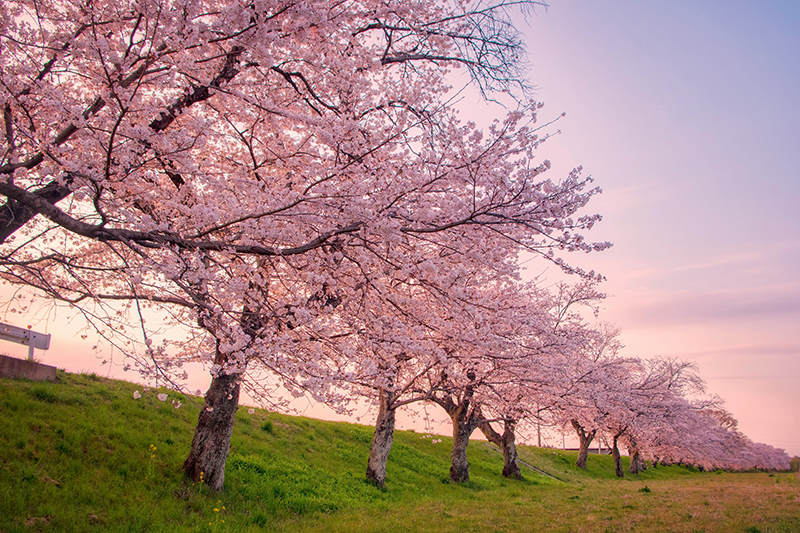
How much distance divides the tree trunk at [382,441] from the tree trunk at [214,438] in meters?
5.74

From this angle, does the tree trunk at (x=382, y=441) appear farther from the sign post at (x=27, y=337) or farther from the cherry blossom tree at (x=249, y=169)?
the sign post at (x=27, y=337)

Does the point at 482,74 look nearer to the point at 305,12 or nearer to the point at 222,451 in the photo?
the point at 305,12

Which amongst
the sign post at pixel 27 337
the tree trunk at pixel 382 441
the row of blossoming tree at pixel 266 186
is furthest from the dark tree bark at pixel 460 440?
the sign post at pixel 27 337

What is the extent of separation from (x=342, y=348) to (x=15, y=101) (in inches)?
216

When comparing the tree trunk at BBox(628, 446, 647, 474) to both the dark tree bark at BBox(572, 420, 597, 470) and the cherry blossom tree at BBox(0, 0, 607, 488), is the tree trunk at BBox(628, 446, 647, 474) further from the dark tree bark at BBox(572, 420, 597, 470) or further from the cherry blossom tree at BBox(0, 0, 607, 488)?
the cherry blossom tree at BBox(0, 0, 607, 488)

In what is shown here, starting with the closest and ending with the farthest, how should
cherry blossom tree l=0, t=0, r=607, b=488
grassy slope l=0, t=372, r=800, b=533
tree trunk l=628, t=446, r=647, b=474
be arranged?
cherry blossom tree l=0, t=0, r=607, b=488 < grassy slope l=0, t=372, r=800, b=533 < tree trunk l=628, t=446, r=647, b=474

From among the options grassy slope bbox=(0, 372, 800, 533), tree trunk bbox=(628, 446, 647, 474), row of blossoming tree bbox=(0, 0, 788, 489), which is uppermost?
row of blossoming tree bbox=(0, 0, 788, 489)

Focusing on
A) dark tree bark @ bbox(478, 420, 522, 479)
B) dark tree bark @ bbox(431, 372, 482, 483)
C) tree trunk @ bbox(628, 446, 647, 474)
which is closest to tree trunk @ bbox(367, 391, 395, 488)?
dark tree bark @ bbox(431, 372, 482, 483)

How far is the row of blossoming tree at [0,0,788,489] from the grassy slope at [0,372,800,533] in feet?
4.02

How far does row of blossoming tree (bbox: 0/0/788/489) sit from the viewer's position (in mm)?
5840

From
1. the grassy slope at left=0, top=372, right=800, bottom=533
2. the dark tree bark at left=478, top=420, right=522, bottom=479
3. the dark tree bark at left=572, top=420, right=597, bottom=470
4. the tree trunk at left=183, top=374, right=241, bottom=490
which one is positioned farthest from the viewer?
the dark tree bark at left=572, top=420, right=597, bottom=470

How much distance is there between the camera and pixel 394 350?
762 centimetres

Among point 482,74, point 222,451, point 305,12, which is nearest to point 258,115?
point 305,12

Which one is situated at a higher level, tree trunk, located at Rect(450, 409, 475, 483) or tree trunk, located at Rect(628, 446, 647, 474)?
tree trunk, located at Rect(450, 409, 475, 483)
